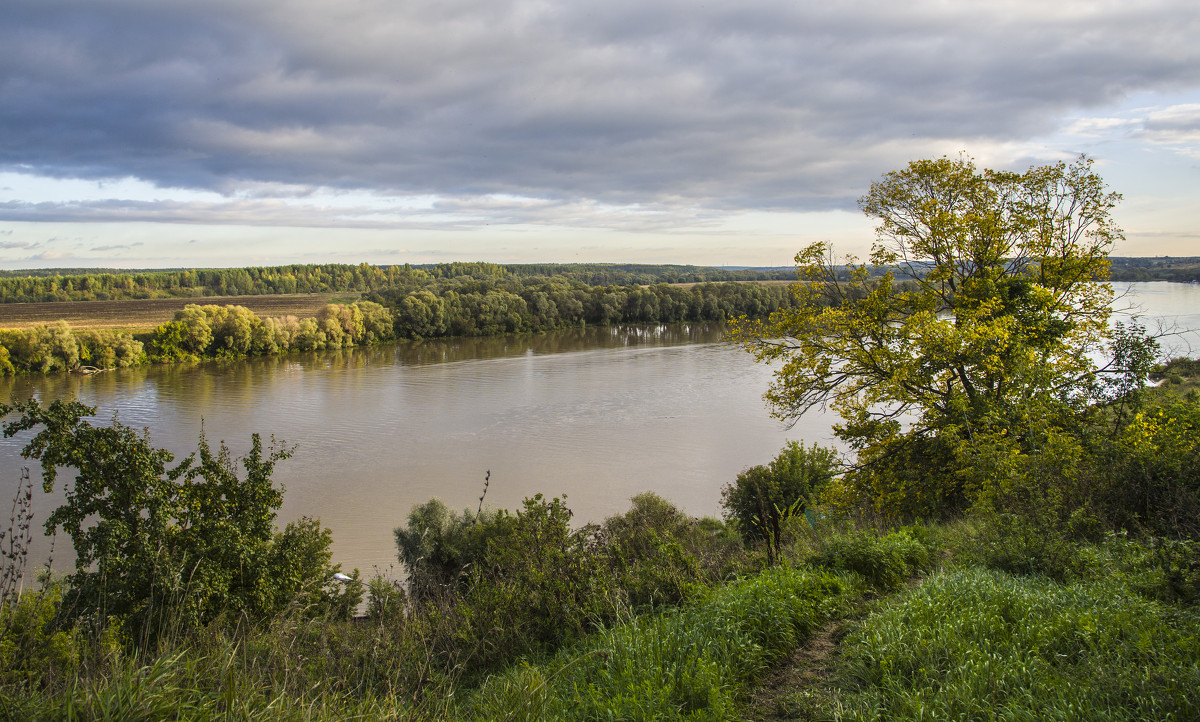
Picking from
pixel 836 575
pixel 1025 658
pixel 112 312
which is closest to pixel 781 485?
pixel 836 575

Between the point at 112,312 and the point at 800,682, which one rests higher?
the point at 112,312

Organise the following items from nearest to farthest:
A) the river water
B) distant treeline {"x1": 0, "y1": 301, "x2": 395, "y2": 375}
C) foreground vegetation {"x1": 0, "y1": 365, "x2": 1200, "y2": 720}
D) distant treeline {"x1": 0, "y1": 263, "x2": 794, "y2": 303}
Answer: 1. foreground vegetation {"x1": 0, "y1": 365, "x2": 1200, "y2": 720}
2. the river water
3. distant treeline {"x1": 0, "y1": 301, "x2": 395, "y2": 375}
4. distant treeline {"x1": 0, "y1": 263, "x2": 794, "y2": 303}

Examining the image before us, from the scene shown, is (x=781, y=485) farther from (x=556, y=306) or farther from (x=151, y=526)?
(x=556, y=306)

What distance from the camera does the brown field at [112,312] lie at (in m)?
55.0

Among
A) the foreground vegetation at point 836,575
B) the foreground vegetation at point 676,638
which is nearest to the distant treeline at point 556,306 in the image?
the foreground vegetation at point 836,575

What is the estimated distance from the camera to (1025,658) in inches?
121

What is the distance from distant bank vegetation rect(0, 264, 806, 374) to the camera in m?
41.9

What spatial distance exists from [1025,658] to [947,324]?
6.08m

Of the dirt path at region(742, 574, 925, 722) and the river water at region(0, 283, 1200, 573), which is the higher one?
the dirt path at region(742, 574, 925, 722)

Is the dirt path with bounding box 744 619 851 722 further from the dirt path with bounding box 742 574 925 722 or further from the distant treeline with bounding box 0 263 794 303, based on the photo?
the distant treeline with bounding box 0 263 794 303

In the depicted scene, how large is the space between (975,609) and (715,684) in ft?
5.21

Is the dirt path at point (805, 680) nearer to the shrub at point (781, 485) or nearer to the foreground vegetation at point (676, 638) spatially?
the foreground vegetation at point (676, 638)

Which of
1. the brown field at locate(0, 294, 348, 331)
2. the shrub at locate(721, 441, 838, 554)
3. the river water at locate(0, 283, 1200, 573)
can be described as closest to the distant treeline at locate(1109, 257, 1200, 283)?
the river water at locate(0, 283, 1200, 573)

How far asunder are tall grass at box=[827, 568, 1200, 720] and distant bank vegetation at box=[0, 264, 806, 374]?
31.8 metres
